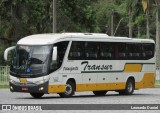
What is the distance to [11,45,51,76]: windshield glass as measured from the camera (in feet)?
104

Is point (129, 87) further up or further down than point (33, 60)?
further down

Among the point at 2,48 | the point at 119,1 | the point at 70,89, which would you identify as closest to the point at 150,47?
the point at 70,89

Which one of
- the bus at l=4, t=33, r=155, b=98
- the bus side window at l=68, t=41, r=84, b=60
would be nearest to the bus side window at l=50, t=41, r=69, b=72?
the bus at l=4, t=33, r=155, b=98

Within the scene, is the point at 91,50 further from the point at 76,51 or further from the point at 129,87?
the point at 129,87

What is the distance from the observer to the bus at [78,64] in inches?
1257

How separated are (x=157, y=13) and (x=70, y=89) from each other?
1231 inches

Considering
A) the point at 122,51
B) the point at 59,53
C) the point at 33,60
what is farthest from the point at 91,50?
the point at 33,60

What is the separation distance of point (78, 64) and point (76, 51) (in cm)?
70

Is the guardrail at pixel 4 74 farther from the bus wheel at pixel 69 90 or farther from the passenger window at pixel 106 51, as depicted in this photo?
the bus wheel at pixel 69 90

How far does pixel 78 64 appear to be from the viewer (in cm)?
3378

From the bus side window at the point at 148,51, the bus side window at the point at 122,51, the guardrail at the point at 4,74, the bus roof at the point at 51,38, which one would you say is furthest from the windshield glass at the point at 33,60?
the guardrail at the point at 4,74

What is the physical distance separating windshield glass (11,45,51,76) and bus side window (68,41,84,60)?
1683mm

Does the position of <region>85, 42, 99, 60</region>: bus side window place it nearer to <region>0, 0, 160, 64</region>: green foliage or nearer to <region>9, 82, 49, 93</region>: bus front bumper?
<region>9, 82, 49, 93</region>: bus front bumper

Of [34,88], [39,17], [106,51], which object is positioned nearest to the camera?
[34,88]
